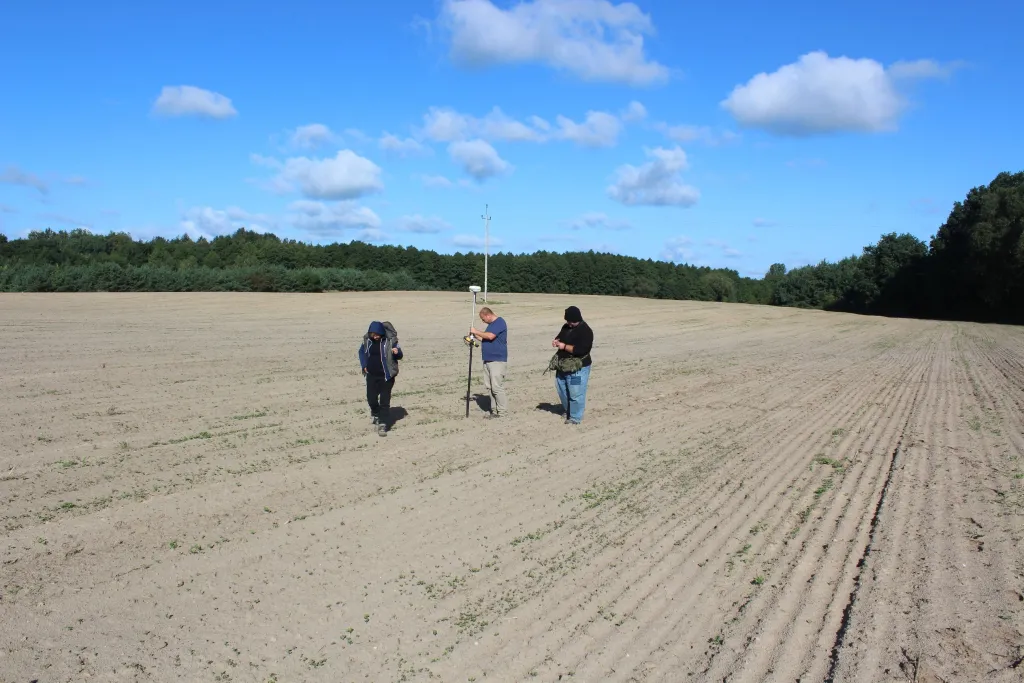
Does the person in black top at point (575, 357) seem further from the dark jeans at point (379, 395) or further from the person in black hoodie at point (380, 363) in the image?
the dark jeans at point (379, 395)

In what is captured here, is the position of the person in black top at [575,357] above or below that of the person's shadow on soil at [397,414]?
above

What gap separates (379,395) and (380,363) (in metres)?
0.65

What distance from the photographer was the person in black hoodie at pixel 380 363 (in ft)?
35.4

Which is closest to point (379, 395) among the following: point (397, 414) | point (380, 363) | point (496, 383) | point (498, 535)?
point (380, 363)

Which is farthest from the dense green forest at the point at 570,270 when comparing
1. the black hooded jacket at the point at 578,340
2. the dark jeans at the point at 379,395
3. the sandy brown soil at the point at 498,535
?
the black hooded jacket at the point at 578,340

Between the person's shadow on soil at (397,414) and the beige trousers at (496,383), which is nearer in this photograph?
the beige trousers at (496,383)

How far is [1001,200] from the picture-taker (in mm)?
49375

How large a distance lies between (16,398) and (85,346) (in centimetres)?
775

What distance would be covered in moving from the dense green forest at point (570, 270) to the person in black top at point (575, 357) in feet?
143

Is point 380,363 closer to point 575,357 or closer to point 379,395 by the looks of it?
point 379,395

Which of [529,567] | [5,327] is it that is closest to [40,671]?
[529,567]

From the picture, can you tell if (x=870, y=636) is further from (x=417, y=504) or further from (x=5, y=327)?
(x=5, y=327)

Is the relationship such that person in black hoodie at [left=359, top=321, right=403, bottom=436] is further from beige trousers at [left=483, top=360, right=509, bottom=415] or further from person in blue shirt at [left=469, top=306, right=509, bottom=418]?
beige trousers at [left=483, top=360, right=509, bottom=415]

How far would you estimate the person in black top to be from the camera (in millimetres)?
11812
